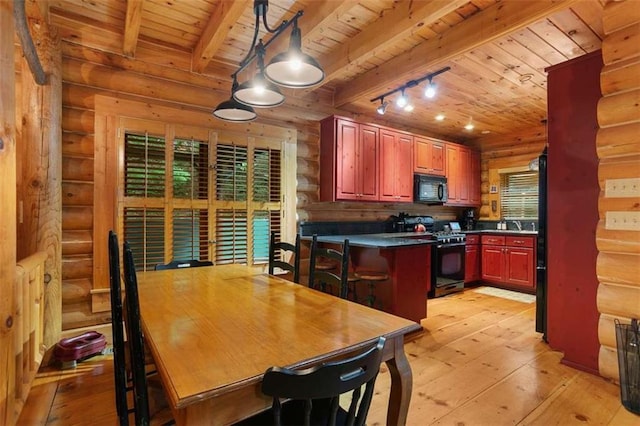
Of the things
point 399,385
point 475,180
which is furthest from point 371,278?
point 475,180

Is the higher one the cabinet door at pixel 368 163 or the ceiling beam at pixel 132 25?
the ceiling beam at pixel 132 25

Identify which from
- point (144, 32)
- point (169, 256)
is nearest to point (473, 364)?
point (169, 256)

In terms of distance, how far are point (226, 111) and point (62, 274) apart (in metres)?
2.02

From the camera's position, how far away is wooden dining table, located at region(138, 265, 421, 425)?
0.88m

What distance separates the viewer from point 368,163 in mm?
4352

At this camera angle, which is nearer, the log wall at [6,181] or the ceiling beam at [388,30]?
the log wall at [6,181]

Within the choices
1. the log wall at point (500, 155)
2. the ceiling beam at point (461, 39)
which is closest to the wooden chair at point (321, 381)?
the ceiling beam at point (461, 39)

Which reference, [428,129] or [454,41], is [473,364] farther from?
[428,129]

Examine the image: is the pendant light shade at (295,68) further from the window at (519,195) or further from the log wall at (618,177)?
the window at (519,195)

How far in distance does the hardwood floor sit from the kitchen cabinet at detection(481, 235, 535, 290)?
1863 mm

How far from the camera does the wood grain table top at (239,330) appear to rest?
91cm

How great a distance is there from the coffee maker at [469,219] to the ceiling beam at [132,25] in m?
5.60

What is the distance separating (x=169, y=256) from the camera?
309cm

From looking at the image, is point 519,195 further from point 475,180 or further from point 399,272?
point 399,272
